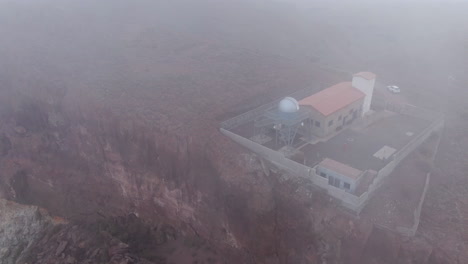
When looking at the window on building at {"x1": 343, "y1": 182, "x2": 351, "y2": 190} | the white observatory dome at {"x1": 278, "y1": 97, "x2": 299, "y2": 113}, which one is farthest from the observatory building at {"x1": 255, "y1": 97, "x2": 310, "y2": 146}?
the window on building at {"x1": 343, "y1": 182, "x2": 351, "y2": 190}

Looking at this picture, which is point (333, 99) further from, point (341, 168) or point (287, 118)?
point (341, 168)

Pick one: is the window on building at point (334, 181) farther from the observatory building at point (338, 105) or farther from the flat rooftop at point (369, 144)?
the observatory building at point (338, 105)

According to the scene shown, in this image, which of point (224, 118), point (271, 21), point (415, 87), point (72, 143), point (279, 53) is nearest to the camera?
point (224, 118)

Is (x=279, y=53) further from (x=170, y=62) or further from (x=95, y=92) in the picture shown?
(x=95, y=92)

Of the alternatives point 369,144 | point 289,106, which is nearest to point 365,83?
point 369,144

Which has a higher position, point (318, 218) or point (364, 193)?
point (364, 193)

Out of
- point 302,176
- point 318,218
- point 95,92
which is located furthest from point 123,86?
point 318,218
